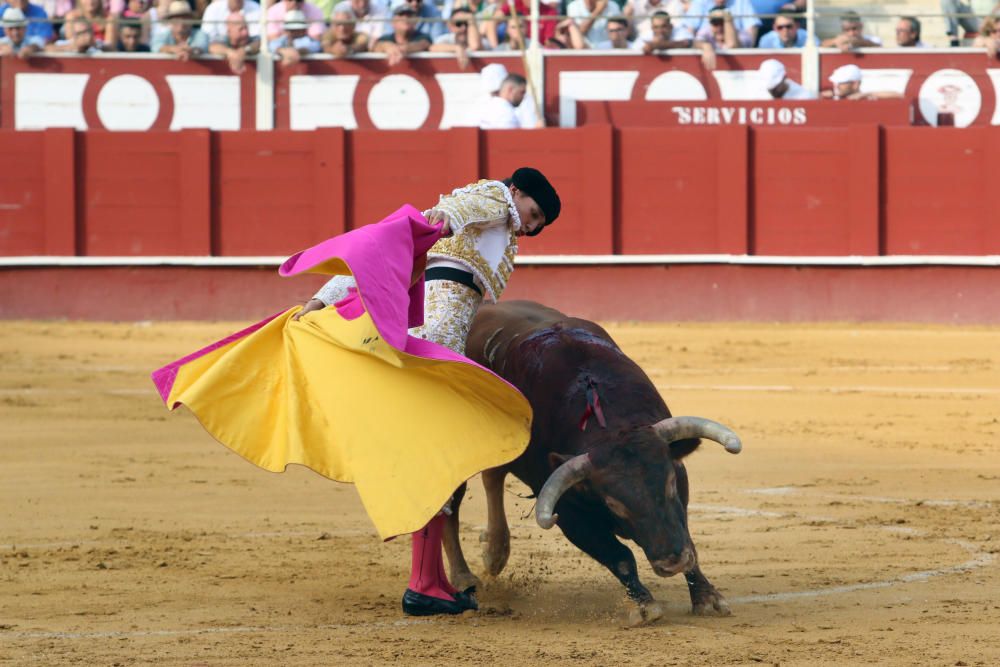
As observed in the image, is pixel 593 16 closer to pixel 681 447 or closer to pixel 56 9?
pixel 56 9

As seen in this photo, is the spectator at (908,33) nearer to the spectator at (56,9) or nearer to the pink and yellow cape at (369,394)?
the spectator at (56,9)

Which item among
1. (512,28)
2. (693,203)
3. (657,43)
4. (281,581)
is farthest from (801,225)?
(281,581)

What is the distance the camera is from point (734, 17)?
39.6ft

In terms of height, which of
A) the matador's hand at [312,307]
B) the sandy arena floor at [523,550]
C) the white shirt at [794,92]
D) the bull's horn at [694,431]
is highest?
the white shirt at [794,92]

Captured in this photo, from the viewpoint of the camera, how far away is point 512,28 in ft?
39.9

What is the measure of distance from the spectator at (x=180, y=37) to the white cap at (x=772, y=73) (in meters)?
4.11

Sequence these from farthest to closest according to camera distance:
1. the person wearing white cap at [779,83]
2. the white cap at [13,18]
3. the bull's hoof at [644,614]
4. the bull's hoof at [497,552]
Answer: the white cap at [13,18], the person wearing white cap at [779,83], the bull's hoof at [497,552], the bull's hoof at [644,614]

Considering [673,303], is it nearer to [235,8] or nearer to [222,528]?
[235,8]

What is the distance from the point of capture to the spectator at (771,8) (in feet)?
39.9

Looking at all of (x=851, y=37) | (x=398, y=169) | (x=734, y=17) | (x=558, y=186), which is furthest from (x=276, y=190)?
(x=851, y=37)

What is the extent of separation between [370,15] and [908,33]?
3.93 meters

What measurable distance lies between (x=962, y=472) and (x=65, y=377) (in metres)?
5.24

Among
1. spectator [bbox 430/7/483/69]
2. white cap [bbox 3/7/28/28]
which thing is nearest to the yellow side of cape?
spectator [bbox 430/7/483/69]

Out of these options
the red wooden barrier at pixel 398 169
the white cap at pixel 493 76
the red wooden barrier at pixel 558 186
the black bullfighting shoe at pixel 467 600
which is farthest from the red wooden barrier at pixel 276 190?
the black bullfighting shoe at pixel 467 600
